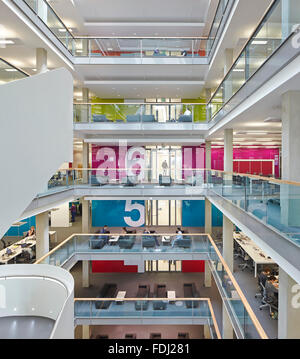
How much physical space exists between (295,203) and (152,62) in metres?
9.37

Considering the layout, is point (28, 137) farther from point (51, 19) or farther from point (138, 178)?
point (138, 178)

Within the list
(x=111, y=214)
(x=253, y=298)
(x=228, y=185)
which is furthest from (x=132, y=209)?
(x=228, y=185)

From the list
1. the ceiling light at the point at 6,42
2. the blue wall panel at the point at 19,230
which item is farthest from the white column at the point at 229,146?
the blue wall panel at the point at 19,230

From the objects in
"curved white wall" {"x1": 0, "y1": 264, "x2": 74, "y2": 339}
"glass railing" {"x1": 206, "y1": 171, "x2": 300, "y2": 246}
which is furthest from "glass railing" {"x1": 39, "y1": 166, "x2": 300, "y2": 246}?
"curved white wall" {"x1": 0, "y1": 264, "x2": 74, "y2": 339}

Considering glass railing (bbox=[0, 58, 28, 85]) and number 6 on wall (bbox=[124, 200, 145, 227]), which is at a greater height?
glass railing (bbox=[0, 58, 28, 85])

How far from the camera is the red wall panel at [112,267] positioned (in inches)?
545

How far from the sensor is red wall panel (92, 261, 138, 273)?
1384 centimetres

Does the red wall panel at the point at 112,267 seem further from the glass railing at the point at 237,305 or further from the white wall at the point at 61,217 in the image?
the glass railing at the point at 237,305

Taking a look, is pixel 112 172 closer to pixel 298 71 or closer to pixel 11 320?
pixel 11 320

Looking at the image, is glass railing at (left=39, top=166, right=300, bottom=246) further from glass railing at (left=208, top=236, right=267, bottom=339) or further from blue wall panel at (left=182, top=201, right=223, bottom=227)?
blue wall panel at (left=182, top=201, right=223, bottom=227)

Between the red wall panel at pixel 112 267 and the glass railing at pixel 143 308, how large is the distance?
4660 millimetres

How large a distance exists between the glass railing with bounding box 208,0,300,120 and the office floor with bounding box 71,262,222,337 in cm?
940

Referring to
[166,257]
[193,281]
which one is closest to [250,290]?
[166,257]
